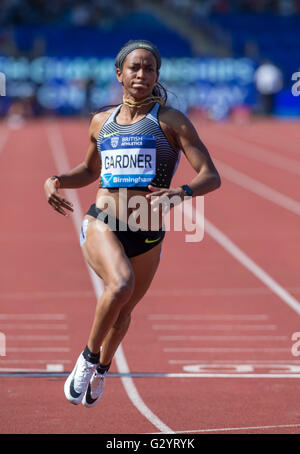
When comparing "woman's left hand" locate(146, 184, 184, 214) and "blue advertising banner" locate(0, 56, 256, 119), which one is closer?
"woman's left hand" locate(146, 184, 184, 214)

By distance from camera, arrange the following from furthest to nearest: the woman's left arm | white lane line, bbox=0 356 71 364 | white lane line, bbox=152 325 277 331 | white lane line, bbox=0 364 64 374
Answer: white lane line, bbox=152 325 277 331 → white lane line, bbox=0 356 71 364 → white lane line, bbox=0 364 64 374 → the woman's left arm

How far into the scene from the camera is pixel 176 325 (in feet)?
26.6

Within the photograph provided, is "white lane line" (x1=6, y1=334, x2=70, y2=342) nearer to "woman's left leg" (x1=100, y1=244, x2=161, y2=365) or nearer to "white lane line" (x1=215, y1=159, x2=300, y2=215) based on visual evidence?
"woman's left leg" (x1=100, y1=244, x2=161, y2=365)

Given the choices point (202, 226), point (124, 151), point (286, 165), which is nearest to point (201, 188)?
point (124, 151)

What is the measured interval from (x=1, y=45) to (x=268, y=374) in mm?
28790

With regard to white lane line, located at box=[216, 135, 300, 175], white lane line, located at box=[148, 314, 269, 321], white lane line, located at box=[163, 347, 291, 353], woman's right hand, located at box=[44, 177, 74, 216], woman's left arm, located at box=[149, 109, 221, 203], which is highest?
woman's left arm, located at box=[149, 109, 221, 203]

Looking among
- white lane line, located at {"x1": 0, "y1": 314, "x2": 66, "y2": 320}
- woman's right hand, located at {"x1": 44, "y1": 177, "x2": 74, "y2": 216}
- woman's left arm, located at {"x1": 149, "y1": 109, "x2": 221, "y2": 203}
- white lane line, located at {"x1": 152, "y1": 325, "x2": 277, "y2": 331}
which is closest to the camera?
woman's left arm, located at {"x1": 149, "y1": 109, "x2": 221, "y2": 203}

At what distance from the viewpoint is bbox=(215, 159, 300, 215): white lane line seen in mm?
14500

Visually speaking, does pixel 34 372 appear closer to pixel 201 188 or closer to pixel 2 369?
pixel 2 369

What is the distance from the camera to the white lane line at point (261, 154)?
63.4 ft

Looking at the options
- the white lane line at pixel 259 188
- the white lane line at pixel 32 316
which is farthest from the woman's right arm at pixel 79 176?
the white lane line at pixel 259 188

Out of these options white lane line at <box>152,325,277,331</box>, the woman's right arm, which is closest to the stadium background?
white lane line at <box>152,325,277,331</box>

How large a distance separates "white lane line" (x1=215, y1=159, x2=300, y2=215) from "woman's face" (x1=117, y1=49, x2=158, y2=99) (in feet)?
30.1

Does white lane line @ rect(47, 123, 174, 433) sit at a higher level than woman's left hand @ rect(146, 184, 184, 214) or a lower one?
lower
